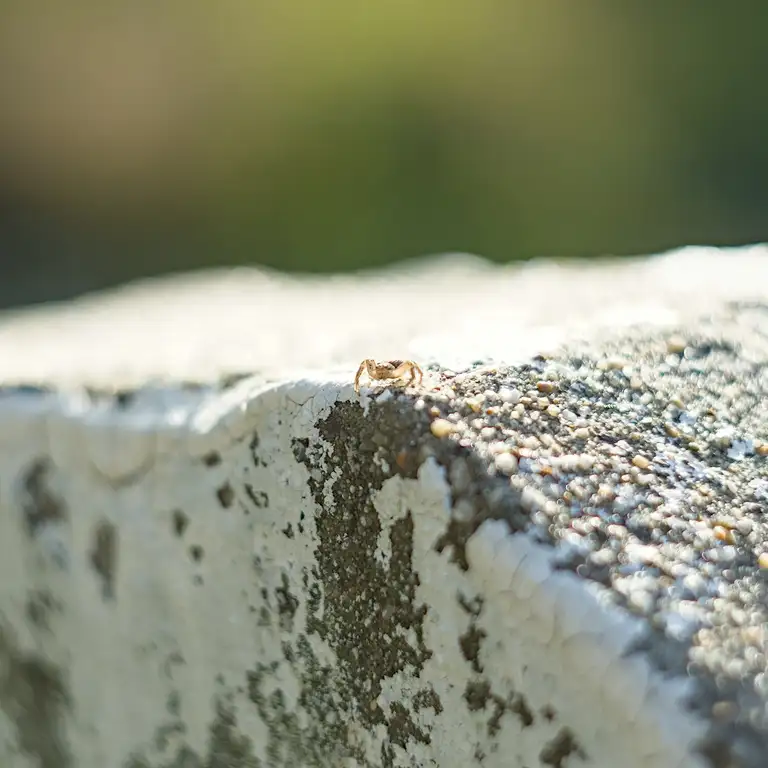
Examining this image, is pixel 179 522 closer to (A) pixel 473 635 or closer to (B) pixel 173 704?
(B) pixel 173 704

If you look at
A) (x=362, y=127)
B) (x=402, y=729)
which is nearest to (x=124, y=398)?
(x=402, y=729)

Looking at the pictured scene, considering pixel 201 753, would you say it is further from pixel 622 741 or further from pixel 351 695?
pixel 622 741

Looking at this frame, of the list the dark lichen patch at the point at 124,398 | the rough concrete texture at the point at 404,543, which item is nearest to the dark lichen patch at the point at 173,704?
the rough concrete texture at the point at 404,543

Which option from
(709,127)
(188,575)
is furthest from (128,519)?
(709,127)

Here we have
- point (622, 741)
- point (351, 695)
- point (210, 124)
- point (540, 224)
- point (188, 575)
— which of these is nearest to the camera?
point (622, 741)

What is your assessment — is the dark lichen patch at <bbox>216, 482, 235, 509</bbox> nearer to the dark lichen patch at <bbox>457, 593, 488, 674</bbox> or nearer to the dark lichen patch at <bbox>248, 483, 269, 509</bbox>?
the dark lichen patch at <bbox>248, 483, 269, 509</bbox>
